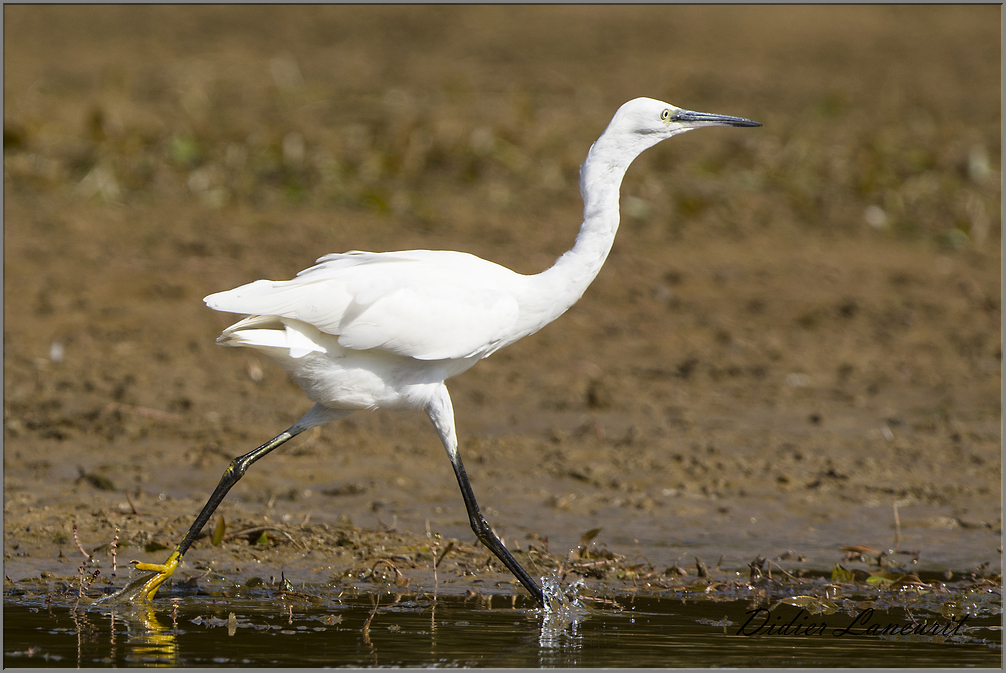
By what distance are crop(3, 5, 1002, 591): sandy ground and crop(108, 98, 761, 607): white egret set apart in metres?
1.08

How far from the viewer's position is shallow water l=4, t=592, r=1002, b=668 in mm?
4543

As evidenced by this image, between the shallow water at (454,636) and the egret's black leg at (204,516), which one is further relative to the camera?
the egret's black leg at (204,516)

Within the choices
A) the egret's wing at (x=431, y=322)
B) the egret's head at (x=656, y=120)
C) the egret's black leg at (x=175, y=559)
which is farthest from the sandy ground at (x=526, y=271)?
the egret's head at (x=656, y=120)

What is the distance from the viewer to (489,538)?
542 centimetres

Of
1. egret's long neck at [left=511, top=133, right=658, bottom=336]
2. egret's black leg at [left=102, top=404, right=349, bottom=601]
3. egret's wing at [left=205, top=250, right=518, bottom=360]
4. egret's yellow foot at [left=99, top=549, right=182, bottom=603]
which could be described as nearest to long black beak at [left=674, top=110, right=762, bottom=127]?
egret's long neck at [left=511, top=133, right=658, bottom=336]

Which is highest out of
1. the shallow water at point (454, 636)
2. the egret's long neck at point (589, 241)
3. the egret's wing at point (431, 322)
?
the egret's long neck at point (589, 241)

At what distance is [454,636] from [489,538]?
0.65m

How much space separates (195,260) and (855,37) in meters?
13.3

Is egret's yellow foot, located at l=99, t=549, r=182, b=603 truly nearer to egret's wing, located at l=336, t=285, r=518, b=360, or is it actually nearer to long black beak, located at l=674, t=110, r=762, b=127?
egret's wing, located at l=336, t=285, r=518, b=360

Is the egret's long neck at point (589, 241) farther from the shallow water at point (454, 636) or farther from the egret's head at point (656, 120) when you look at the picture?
the shallow water at point (454, 636)

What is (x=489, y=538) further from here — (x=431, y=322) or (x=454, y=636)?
(x=431, y=322)

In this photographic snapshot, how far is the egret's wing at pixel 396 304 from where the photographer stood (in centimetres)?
488

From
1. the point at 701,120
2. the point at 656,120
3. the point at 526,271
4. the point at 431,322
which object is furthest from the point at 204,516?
the point at 526,271

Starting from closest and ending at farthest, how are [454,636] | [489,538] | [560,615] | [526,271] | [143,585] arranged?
[454,636] < [143,585] < [560,615] < [489,538] < [526,271]
